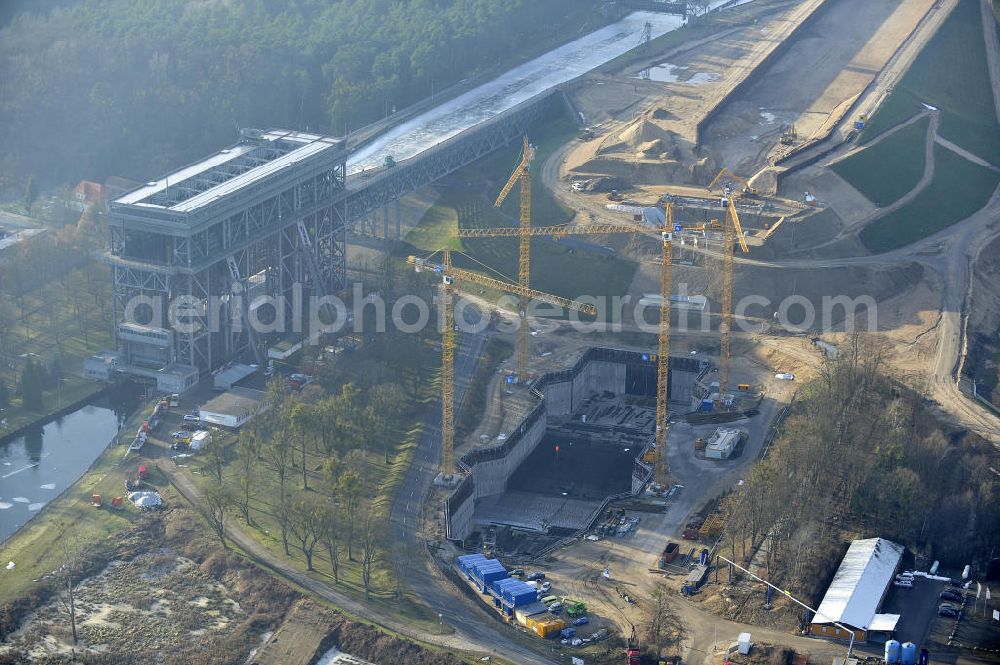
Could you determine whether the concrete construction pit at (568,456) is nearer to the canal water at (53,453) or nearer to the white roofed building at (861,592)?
the white roofed building at (861,592)

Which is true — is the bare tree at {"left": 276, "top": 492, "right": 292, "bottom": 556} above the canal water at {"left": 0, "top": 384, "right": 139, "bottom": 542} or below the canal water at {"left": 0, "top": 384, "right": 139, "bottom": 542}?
above

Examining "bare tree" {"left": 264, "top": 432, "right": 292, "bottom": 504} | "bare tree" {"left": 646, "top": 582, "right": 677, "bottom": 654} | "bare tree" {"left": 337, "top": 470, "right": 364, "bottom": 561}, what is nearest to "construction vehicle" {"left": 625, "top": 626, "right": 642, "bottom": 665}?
"bare tree" {"left": 646, "top": 582, "right": 677, "bottom": 654}

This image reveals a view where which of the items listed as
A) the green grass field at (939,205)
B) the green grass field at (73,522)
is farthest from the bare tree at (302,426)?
the green grass field at (939,205)

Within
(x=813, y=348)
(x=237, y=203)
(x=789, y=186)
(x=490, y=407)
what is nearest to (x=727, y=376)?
(x=813, y=348)

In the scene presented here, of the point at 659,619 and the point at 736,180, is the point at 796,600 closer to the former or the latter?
the point at 659,619

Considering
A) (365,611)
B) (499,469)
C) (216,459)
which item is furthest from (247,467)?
(365,611)

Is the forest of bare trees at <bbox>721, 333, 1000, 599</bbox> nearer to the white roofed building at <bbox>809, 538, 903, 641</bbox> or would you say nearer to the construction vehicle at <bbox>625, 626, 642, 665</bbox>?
the white roofed building at <bbox>809, 538, 903, 641</bbox>
